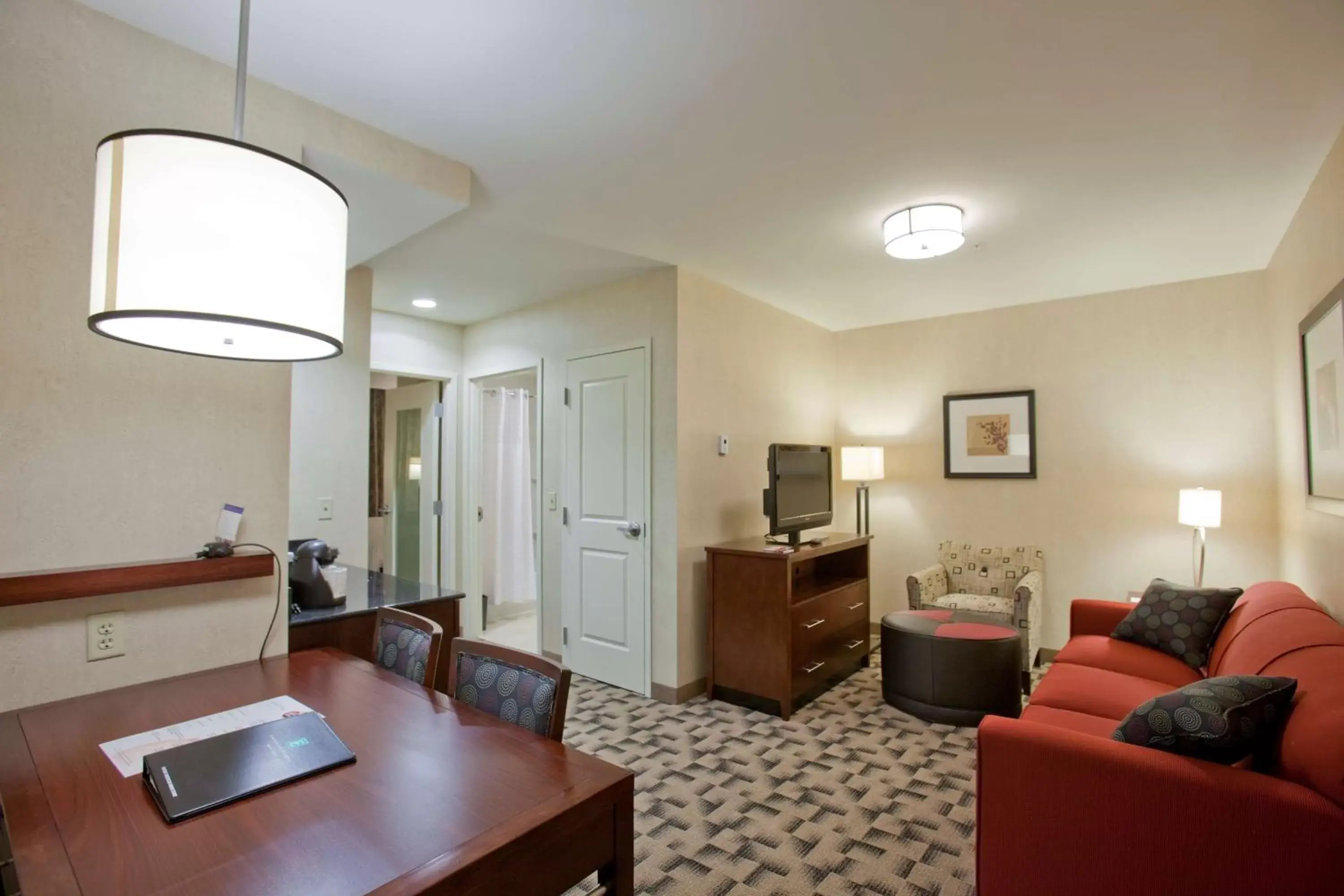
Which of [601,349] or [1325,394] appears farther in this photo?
[601,349]

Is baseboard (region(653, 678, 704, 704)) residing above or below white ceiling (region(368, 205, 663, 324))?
below

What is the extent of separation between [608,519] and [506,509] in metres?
2.02

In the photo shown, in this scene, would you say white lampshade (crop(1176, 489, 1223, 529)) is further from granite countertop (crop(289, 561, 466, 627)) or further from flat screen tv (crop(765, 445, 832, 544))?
granite countertop (crop(289, 561, 466, 627))

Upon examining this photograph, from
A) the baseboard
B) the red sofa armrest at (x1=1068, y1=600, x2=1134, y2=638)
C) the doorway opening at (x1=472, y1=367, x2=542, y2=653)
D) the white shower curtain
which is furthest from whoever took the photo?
the white shower curtain

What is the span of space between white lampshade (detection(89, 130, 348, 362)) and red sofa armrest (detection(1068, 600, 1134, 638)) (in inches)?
144

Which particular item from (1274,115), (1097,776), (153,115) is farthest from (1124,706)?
(153,115)

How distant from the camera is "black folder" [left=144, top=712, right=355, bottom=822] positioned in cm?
103

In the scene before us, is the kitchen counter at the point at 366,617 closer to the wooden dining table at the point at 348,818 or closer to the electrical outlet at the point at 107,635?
the electrical outlet at the point at 107,635

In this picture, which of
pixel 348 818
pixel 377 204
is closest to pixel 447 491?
pixel 377 204

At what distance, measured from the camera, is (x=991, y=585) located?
168 inches

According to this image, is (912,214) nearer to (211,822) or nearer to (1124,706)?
(1124,706)

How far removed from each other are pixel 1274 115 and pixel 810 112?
152 cm

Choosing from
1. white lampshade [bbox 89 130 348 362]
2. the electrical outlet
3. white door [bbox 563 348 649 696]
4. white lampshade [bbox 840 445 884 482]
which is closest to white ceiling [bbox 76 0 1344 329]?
white lampshade [bbox 89 130 348 362]

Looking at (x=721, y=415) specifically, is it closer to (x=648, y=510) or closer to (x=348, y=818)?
(x=648, y=510)
